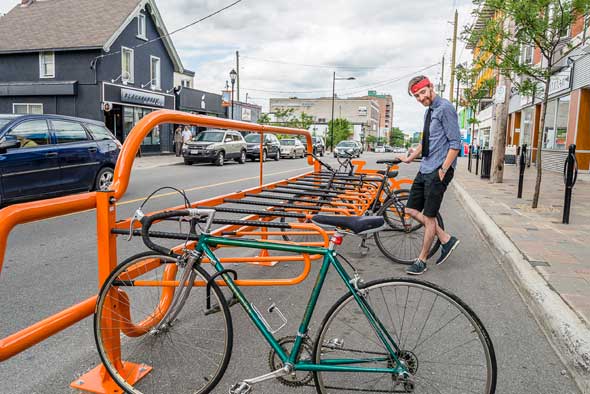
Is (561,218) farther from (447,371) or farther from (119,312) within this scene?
(119,312)

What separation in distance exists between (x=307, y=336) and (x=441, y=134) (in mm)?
3307

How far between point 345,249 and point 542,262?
2.33m

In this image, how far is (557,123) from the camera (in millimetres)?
20719

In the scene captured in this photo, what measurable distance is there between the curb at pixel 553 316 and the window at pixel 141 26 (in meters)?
27.5

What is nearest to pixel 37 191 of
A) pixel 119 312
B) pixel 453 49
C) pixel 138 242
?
pixel 138 242

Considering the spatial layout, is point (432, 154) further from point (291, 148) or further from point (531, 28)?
point (291, 148)

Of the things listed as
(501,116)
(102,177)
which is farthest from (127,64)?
(501,116)

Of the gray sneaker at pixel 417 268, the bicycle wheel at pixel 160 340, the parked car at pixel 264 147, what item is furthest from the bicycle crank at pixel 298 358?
the parked car at pixel 264 147

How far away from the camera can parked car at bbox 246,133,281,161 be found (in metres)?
27.1

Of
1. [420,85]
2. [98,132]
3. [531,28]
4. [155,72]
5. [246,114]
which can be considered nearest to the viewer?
[420,85]

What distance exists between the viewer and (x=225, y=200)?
5.03m

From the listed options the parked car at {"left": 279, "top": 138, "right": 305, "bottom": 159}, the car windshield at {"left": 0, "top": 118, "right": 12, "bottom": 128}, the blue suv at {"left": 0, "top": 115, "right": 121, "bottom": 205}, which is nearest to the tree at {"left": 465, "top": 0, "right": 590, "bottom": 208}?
the blue suv at {"left": 0, "top": 115, "right": 121, "bottom": 205}

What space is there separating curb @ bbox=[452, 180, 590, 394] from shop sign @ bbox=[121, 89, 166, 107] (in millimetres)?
24469

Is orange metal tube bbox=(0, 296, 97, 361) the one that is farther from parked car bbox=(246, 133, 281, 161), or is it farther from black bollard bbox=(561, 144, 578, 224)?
parked car bbox=(246, 133, 281, 161)
